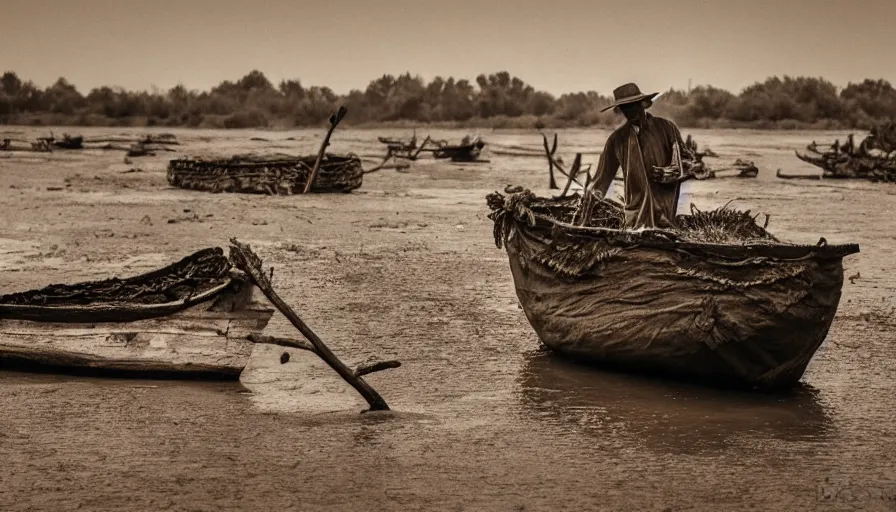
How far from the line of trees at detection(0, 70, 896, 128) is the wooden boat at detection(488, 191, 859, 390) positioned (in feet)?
172

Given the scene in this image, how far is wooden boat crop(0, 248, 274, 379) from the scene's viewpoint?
23.1 ft

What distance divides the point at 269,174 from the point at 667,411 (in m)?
14.8

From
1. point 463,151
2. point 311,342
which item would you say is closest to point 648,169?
point 311,342

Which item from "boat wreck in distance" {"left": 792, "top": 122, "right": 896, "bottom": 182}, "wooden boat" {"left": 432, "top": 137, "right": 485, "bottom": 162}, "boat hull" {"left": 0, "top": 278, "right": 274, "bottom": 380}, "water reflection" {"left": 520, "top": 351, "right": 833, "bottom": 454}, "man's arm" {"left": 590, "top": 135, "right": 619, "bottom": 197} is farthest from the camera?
"wooden boat" {"left": 432, "top": 137, "right": 485, "bottom": 162}

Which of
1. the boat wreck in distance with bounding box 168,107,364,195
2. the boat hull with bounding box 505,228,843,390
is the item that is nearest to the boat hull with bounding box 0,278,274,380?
the boat hull with bounding box 505,228,843,390

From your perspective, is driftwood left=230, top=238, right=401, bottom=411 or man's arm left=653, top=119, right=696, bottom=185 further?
man's arm left=653, top=119, right=696, bottom=185

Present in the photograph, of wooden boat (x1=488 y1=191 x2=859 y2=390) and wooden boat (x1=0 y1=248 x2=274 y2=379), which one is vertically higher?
wooden boat (x1=488 y1=191 x2=859 y2=390)

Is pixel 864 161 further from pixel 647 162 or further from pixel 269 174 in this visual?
pixel 647 162

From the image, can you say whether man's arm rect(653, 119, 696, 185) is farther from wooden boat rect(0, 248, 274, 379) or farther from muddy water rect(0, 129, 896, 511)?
wooden boat rect(0, 248, 274, 379)

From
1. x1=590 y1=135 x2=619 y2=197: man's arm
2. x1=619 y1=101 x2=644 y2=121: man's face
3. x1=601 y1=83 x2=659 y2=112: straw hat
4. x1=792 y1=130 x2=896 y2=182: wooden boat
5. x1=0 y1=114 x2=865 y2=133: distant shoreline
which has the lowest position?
x1=0 y1=114 x2=865 y2=133: distant shoreline

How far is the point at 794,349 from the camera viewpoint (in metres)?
6.46

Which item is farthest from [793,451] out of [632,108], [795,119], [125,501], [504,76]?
[504,76]

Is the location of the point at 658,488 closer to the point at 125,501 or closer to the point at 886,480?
the point at 886,480

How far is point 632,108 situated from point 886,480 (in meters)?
2.86
